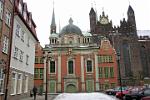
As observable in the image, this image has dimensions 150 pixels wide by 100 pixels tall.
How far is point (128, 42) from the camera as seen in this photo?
7488 centimetres

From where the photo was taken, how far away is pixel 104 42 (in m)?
52.9

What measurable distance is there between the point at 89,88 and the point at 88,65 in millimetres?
5531

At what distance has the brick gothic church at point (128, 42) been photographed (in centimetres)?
7227

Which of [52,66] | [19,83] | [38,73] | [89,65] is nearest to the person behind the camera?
[19,83]

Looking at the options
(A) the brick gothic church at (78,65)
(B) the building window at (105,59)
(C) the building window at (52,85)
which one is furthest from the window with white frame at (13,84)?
(B) the building window at (105,59)

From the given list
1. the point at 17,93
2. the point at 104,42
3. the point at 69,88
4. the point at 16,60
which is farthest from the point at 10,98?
the point at 104,42

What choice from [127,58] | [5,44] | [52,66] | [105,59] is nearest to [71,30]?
[52,66]

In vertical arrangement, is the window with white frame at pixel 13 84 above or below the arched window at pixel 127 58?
below

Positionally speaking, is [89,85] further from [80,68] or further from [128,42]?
[128,42]

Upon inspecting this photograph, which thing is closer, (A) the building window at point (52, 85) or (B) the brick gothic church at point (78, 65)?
(A) the building window at point (52, 85)

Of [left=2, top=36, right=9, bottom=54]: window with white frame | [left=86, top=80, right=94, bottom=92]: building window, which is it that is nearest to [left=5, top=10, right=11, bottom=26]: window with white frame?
[left=2, top=36, right=9, bottom=54]: window with white frame

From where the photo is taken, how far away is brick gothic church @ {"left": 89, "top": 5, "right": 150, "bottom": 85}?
72.3 meters

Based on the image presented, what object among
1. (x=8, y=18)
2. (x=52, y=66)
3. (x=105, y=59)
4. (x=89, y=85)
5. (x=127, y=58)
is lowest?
(x=89, y=85)

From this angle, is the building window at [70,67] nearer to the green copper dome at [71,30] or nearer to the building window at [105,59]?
the building window at [105,59]
